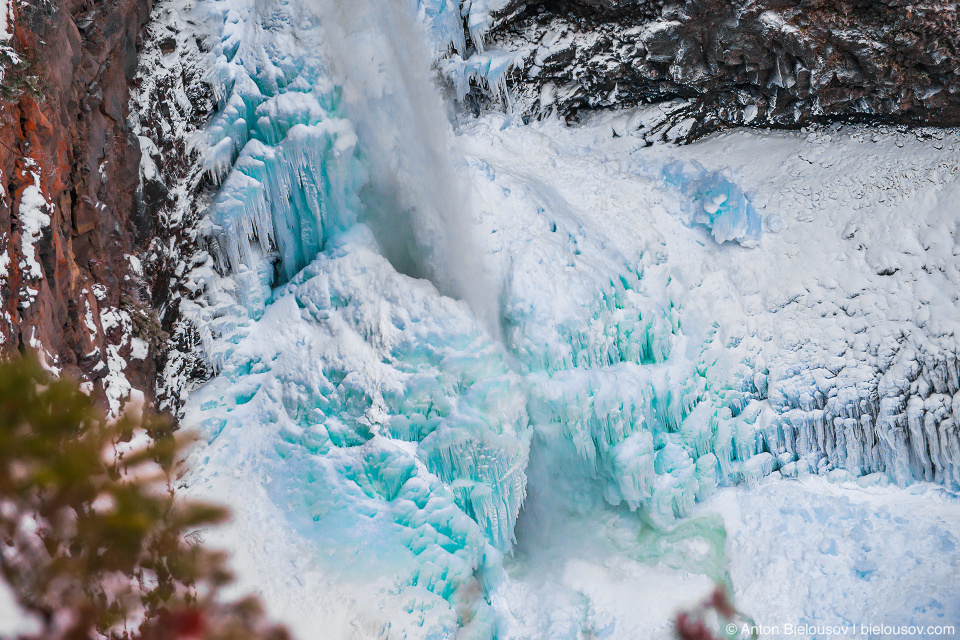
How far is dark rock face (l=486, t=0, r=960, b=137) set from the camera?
27.1ft

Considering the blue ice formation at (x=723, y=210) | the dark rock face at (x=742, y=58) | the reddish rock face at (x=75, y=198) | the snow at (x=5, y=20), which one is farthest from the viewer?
the blue ice formation at (x=723, y=210)

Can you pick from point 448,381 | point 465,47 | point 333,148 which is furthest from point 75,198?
point 465,47

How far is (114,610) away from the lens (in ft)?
6.11

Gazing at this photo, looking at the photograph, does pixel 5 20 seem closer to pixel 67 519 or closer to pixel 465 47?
pixel 67 519

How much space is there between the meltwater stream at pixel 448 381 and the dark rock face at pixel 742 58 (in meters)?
1.77

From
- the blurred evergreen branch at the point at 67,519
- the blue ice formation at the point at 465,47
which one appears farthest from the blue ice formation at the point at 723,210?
the blurred evergreen branch at the point at 67,519

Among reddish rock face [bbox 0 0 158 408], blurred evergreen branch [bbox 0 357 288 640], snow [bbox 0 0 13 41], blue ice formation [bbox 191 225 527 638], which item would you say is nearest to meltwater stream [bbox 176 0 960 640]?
blue ice formation [bbox 191 225 527 638]

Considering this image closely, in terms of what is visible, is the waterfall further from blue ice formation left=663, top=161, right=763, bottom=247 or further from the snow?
blue ice formation left=663, top=161, right=763, bottom=247

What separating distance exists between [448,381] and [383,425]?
75cm

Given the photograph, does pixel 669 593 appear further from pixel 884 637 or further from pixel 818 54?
pixel 818 54

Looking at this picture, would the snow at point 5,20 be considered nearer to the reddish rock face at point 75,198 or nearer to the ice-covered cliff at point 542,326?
the reddish rock face at point 75,198

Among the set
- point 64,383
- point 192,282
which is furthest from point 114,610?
point 192,282

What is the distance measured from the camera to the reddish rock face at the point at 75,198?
170 inches

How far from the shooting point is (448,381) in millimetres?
7105
